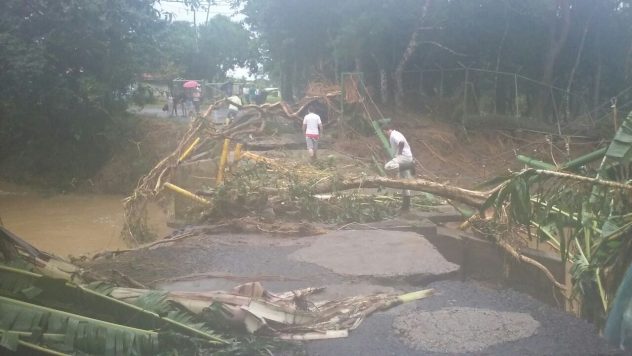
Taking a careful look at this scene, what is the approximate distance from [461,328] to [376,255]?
2680 mm

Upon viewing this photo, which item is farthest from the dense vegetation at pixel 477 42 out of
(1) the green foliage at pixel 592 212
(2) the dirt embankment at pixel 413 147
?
(1) the green foliage at pixel 592 212

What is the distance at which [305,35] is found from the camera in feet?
84.7

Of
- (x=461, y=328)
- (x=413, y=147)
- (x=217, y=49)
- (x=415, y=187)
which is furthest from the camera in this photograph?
(x=217, y=49)

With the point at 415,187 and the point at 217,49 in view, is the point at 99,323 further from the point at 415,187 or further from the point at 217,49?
the point at 217,49

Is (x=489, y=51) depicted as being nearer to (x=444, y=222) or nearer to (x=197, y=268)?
(x=444, y=222)

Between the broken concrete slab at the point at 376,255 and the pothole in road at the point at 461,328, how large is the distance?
1.50 meters

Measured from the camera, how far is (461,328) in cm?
515

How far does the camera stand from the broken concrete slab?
7156mm

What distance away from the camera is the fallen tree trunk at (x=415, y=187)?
913 cm

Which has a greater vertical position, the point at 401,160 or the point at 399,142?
the point at 399,142

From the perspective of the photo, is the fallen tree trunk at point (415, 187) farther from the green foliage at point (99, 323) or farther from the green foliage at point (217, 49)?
the green foliage at point (217, 49)

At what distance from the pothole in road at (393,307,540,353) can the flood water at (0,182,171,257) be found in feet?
21.8

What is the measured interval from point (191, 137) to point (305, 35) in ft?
46.2

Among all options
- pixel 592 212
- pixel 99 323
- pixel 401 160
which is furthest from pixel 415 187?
pixel 99 323
